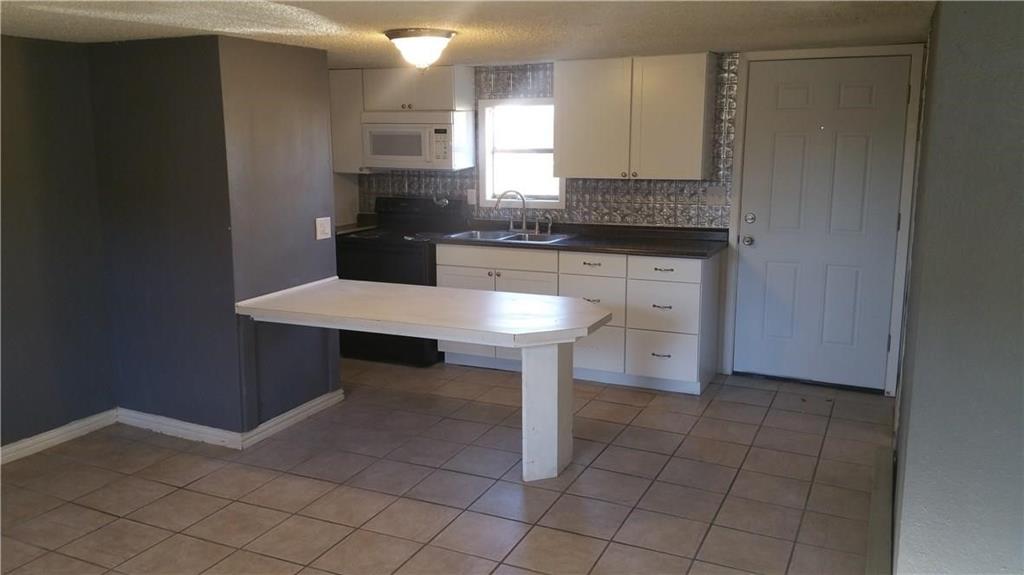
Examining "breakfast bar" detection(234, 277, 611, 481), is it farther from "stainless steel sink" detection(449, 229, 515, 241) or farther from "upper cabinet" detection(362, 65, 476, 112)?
"upper cabinet" detection(362, 65, 476, 112)

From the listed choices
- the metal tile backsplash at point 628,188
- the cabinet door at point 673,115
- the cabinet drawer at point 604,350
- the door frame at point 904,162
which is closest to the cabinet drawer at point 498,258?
the cabinet drawer at point 604,350

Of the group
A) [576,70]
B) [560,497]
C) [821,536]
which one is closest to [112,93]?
[576,70]

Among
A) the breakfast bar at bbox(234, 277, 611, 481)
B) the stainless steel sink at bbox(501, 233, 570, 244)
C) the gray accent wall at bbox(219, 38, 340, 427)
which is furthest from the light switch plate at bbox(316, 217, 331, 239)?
the stainless steel sink at bbox(501, 233, 570, 244)

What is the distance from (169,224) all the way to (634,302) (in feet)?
8.12

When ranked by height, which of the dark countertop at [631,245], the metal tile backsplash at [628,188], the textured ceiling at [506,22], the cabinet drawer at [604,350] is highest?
the textured ceiling at [506,22]

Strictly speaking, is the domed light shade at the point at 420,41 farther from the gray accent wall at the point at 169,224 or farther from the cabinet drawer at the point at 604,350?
the cabinet drawer at the point at 604,350

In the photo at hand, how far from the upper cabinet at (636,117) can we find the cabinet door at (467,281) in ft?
2.56

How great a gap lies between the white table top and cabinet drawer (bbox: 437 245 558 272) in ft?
3.03

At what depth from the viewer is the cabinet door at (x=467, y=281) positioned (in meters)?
4.92

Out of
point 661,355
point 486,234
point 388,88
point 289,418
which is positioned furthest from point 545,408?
point 388,88

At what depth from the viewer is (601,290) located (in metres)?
4.63

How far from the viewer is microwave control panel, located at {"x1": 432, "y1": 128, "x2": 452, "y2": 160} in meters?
5.09

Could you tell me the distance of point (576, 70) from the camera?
4688 mm

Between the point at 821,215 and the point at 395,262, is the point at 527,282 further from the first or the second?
the point at 821,215
